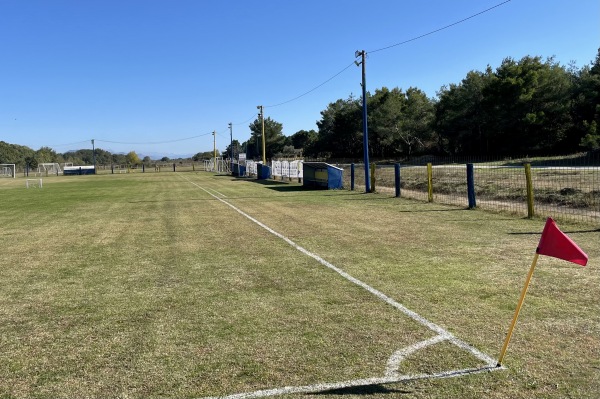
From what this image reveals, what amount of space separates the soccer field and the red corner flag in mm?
899

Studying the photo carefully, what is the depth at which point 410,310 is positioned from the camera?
500 cm

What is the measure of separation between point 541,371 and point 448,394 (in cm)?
88

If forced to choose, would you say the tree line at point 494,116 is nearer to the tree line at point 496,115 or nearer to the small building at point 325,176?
the tree line at point 496,115

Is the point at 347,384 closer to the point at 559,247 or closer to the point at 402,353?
the point at 402,353

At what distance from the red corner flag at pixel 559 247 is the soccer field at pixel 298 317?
35.4 inches

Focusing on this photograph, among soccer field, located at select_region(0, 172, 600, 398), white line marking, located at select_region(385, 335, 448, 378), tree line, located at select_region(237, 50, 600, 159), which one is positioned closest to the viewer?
soccer field, located at select_region(0, 172, 600, 398)

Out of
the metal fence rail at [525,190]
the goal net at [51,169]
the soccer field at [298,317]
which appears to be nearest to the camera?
the soccer field at [298,317]

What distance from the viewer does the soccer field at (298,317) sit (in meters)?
3.47

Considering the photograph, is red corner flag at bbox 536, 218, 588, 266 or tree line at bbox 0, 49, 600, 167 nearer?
red corner flag at bbox 536, 218, 588, 266

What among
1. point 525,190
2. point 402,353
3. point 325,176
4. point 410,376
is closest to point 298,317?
point 402,353

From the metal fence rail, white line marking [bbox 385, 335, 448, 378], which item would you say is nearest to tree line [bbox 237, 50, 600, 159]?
the metal fence rail

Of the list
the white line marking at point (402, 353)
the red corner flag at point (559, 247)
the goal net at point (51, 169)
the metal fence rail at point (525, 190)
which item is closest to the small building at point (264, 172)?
the metal fence rail at point (525, 190)

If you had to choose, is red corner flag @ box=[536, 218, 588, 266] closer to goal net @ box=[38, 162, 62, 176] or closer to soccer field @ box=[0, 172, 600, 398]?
soccer field @ box=[0, 172, 600, 398]

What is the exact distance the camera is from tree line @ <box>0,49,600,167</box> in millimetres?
52844
